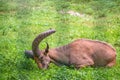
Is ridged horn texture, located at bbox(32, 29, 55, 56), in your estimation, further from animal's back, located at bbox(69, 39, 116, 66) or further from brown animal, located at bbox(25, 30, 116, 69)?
animal's back, located at bbox(69, 39, 116, 66)

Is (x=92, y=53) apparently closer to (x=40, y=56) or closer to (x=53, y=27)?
(x=40, y=56)

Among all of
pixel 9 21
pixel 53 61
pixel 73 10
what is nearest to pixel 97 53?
pixel 53 61

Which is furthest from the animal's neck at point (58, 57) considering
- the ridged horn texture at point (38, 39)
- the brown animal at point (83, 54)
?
the ridged horn texture at point (38, 39)

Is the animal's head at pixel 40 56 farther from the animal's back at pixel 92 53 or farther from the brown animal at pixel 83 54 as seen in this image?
the animal's back at pixel 92 53

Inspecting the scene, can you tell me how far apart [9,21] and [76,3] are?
196 inches

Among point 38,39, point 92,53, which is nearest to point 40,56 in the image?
point 38,39

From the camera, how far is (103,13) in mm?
18016

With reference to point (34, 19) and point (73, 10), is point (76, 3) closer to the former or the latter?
point (73, 10)

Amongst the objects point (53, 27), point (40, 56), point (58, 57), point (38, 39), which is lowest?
point (53, 27)

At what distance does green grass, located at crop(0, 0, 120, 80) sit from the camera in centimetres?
1022

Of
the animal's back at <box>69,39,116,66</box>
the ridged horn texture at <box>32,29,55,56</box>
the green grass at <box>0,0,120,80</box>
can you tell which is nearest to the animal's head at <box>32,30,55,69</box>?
the ridged horn texture at <box>32,29,55,56</box>

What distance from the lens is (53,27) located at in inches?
626

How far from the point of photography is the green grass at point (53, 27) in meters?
10.2

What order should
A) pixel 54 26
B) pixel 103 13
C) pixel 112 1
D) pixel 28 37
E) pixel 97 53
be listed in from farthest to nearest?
pixel 112 1, pixel 103 13, pixel 54 26, pixel 28 37, pixel 97 53
